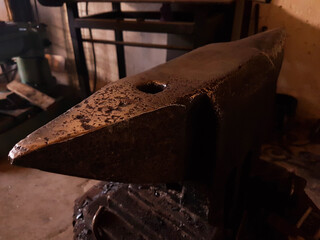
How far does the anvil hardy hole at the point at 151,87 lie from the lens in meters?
0.66

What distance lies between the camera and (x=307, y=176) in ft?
5.85

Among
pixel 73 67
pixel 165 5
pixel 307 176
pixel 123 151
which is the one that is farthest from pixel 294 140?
pixel 73 67

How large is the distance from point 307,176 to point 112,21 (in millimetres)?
1701

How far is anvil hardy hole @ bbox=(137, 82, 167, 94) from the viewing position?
0.66 m

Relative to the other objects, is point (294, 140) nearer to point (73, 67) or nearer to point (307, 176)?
point (307, 176)

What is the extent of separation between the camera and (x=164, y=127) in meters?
0.54

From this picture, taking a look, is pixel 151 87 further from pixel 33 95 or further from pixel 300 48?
pixel 33 95

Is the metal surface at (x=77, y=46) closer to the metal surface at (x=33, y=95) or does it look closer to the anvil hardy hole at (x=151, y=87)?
the metal surface at (x=33, y=95)

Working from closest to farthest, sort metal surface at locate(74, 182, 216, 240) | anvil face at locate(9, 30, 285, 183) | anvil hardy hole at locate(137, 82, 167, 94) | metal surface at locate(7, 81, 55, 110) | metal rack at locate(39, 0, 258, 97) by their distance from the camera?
anvil face at locate(9, 30, 285, 183) → anvil hardy hole at locate(137, 82, 167, 94) → metal surface at locate(74, 182, 216, 240) → metal rack at locate(39, 0, 258, 97) → metal surface at locate(7, 81, 55, 110)

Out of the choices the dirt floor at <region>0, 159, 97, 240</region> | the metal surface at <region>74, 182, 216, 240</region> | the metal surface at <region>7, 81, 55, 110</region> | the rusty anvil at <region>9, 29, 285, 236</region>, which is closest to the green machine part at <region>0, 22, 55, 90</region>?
the metal surface at <region>7, 81, 55, 110</region>

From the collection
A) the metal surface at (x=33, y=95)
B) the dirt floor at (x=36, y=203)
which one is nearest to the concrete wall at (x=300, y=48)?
the dirt floor at (x=36, y=203)

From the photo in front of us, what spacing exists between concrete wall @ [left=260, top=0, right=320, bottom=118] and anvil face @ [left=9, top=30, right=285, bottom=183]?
1.49 metres

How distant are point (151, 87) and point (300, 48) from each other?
1.87m

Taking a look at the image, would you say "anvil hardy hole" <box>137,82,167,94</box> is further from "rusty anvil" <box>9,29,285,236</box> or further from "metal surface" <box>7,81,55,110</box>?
"metal surface" <box>7,81,55,110</box>
